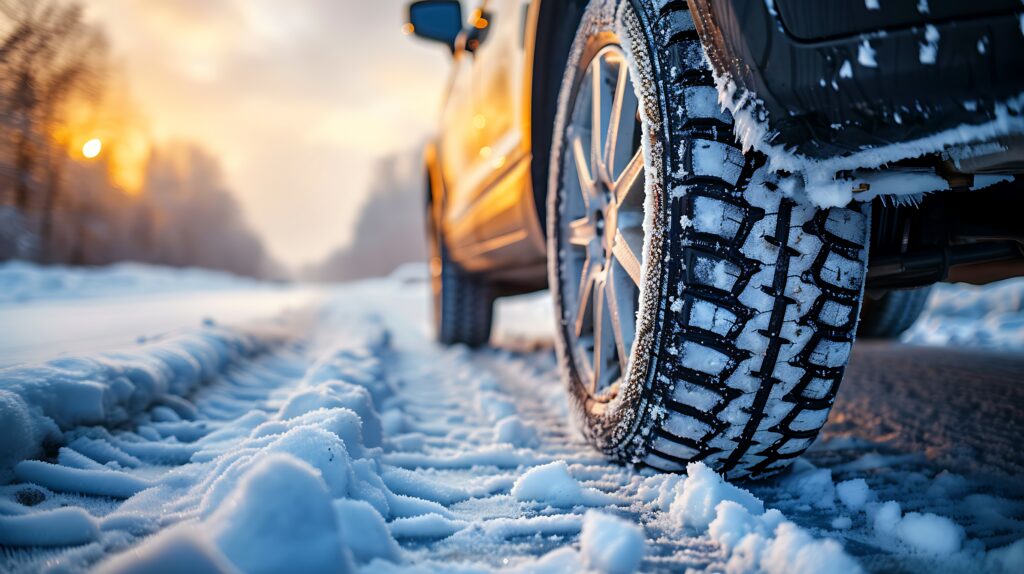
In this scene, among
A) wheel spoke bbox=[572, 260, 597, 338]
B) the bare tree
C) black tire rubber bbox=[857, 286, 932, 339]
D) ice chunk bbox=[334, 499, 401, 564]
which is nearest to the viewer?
ice chunk bbox=[334, 499, 401, 564]

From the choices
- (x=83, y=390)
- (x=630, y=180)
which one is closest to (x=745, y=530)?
(x=630, y=180)

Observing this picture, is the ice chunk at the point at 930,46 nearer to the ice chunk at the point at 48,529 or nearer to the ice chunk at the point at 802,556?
the ice chunk at the point at 802,556

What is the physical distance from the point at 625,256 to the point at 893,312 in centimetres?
283

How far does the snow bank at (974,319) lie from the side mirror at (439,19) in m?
3.81

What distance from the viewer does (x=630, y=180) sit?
122cm

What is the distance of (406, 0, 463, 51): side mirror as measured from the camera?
3.17 meters

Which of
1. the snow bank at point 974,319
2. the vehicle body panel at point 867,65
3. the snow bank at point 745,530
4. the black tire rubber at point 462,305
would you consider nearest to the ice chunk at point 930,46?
the vehicle body panel at point 867,65

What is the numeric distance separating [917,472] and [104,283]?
11600mm

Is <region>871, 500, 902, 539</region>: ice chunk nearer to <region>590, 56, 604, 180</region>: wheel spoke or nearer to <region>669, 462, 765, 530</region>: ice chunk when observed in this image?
<region>669, 462, 765, 530</region>: ice chunk

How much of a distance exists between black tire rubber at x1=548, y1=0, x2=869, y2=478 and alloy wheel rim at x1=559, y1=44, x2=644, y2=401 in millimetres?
137

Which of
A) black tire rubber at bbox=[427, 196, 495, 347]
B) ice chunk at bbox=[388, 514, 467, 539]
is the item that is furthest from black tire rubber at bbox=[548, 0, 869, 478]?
black tire rubber at bbox=[427, 196, 495, 347]

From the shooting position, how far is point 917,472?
127 centimetres

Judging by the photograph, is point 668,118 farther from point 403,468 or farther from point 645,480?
point 403,468

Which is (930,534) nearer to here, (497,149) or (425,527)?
(425,527)
